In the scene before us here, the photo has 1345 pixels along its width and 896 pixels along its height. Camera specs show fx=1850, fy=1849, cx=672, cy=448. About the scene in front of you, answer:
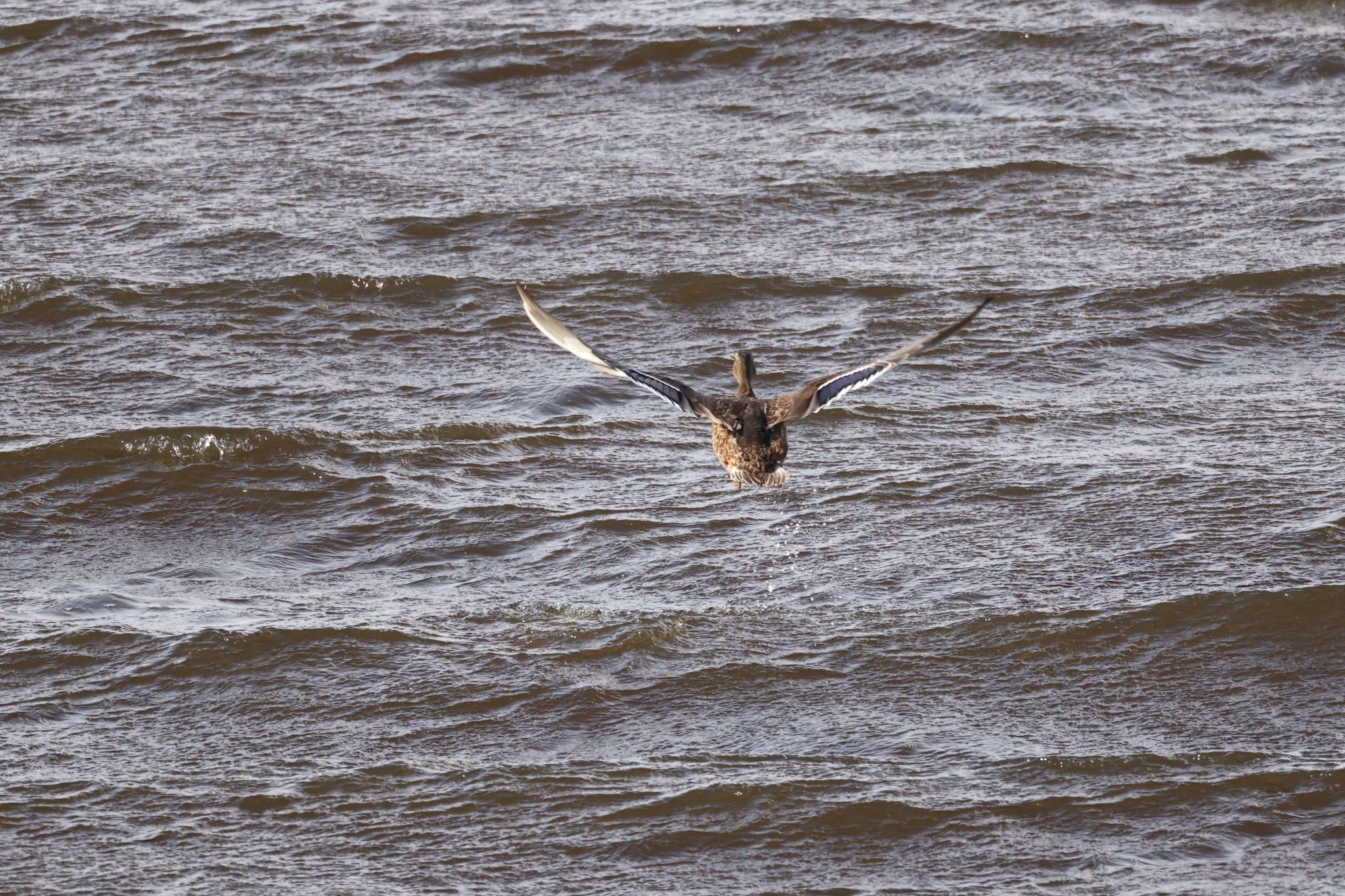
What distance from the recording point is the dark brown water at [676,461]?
574cm

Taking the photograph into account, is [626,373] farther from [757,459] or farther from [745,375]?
[745,375]

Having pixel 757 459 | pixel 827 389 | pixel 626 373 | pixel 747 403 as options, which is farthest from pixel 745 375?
pixel 626 373

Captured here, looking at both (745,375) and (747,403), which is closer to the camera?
(747,403)

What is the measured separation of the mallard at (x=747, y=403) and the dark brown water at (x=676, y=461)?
0.88 meters

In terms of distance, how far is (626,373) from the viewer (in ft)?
18.0

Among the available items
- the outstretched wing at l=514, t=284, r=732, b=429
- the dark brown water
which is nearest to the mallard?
the outstretched wing at l=514, t=284, r=732, b=429

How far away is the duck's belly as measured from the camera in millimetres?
5887

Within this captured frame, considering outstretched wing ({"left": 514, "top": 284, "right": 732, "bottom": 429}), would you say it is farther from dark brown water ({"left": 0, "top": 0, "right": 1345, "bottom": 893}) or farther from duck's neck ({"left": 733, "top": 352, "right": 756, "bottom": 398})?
dark brown water ({"left": 0, "top": 0, "right": 1345, "bottom": 893})

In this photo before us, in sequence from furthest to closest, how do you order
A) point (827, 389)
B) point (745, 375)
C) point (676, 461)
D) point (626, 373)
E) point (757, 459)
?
point (676, 461) → point (745, 375) → point (757, 459) → point (827, 389) → point (626, 373)

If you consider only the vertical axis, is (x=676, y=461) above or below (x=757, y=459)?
below

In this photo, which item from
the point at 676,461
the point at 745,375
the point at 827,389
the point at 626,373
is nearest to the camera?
the point at 626,373

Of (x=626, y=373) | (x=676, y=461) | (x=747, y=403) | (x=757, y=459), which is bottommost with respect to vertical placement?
(x=676, y=461)

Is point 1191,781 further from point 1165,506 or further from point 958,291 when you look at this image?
point 958,291

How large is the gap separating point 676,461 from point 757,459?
221 centimetres
